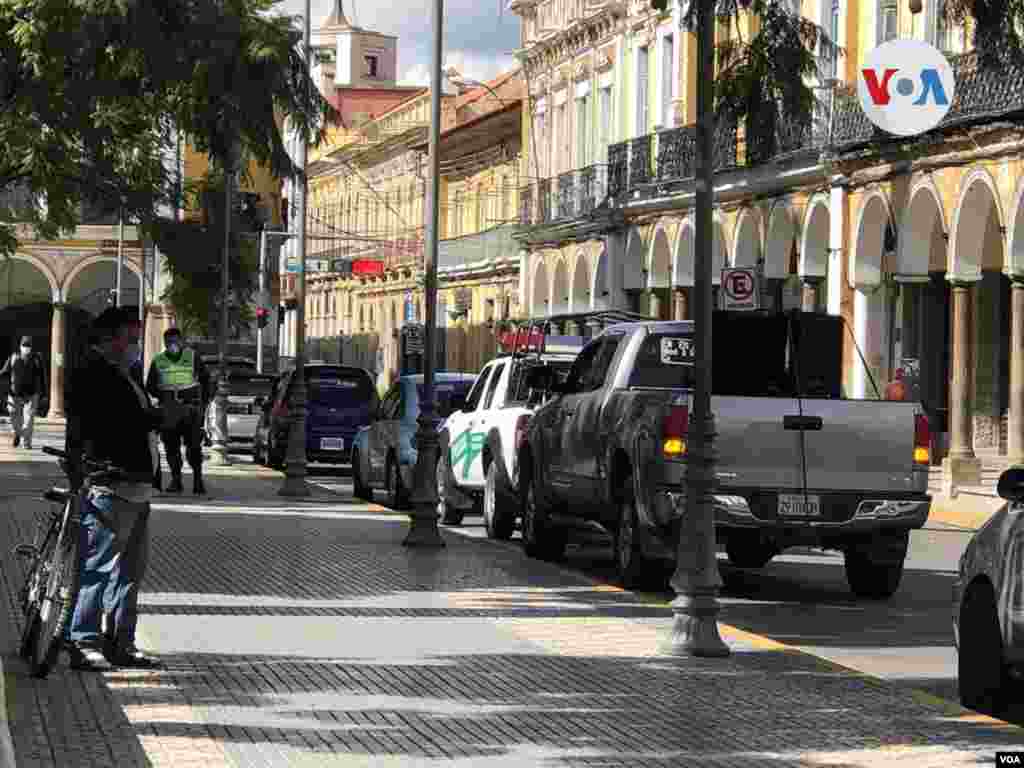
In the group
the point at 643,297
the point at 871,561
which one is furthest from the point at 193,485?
the point at 643,297

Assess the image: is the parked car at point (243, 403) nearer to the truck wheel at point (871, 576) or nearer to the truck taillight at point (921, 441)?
the truck wheel at point (871, 576)

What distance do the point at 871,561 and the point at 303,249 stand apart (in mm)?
18464

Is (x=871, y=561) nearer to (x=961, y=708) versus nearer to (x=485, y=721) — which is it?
(x=961, y=708)

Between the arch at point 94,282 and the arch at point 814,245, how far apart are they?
131 feet

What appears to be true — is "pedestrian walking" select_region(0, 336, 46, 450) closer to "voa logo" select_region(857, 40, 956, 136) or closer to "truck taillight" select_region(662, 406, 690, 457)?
"voa logo" select_region(857, 40, 956, 136)

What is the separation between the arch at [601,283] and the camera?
56.6 meters

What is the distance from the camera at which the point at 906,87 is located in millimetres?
35906

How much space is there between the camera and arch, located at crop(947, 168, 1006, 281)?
36.6 metres

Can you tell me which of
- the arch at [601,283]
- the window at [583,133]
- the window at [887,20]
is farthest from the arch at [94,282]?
the window at [887,20]

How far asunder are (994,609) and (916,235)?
2831cm

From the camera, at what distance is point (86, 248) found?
266 ft

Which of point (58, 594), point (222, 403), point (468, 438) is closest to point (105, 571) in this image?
point (58, 594)

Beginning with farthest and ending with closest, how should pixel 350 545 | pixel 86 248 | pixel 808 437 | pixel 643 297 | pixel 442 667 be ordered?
pixel 86 248, pixel 643 297, pixel 350 545, pixel 808 437, pixel 442 667

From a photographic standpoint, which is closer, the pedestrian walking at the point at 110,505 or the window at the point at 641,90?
the pedestrian walking at the point at 110,505
